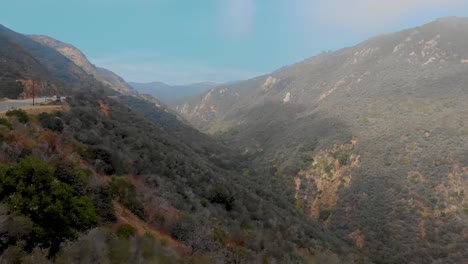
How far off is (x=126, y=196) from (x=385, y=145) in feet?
162

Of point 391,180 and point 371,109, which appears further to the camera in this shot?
point 371,109

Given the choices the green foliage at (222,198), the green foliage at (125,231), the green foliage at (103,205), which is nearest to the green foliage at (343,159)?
the green foliage at (222,198)

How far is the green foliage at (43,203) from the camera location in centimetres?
845

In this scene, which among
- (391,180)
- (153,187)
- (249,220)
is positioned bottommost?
(391,180)

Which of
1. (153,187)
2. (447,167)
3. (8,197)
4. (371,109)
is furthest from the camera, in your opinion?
(371,109)

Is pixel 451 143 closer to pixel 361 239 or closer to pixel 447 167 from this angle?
pixel 447 167

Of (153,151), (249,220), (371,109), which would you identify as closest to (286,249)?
(249,220)

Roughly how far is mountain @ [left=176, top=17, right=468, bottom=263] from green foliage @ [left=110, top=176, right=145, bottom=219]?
30.0 meters

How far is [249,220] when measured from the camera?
2289cm

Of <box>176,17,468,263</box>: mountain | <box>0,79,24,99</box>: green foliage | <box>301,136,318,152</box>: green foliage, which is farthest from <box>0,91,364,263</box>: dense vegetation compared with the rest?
<box>301,136,318,152</box>: green foliage

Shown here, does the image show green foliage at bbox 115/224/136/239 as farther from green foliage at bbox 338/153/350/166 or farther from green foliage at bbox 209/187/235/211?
green foliage at bbox 338/153/350/166

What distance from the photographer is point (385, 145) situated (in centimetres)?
5494

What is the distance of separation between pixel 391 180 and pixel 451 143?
38.2 feet

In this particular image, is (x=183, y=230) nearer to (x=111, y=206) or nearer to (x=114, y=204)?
(x=114, y=204)
